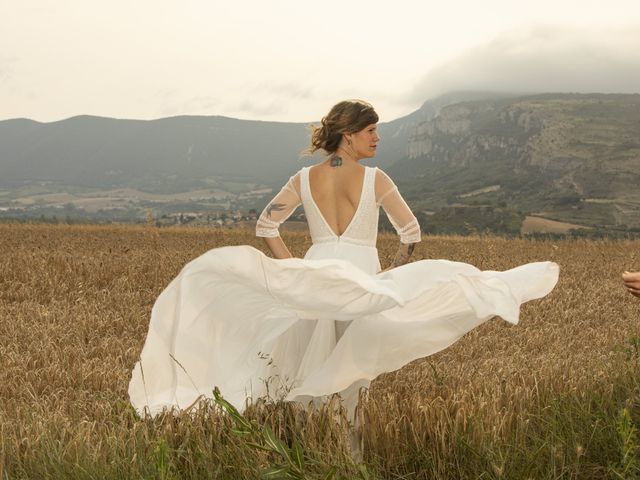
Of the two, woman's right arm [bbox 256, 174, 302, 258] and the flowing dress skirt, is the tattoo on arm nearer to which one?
the flowing dress skirt

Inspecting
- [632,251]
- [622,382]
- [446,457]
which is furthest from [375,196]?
[632,251]

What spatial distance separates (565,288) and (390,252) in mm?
7206

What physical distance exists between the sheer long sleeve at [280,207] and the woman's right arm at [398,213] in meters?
0.65

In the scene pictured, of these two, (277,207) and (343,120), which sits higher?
(343,120)

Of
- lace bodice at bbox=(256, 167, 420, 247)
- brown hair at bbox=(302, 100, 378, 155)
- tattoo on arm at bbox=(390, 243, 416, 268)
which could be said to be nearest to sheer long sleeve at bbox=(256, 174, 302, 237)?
lace bodice at bbox=(256, 167, 420, 247)

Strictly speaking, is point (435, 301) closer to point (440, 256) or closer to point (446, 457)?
point (446, 457)

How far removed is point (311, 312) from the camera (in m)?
4.10

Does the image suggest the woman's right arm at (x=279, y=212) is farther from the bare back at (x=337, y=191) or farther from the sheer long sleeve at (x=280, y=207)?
the bare back at (x=337, y=191)

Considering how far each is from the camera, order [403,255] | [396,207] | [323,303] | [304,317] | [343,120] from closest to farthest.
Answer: [323,303]
[304,317]
[343,120]
[396,207]
[403,255]

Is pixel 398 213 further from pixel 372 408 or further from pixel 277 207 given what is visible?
pixel 372 408

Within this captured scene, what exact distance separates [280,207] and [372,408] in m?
1.69

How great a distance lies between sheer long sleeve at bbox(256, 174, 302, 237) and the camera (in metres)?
5.04

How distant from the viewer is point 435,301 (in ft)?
13.4

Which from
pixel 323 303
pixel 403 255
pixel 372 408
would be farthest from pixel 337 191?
pixel 372 408
